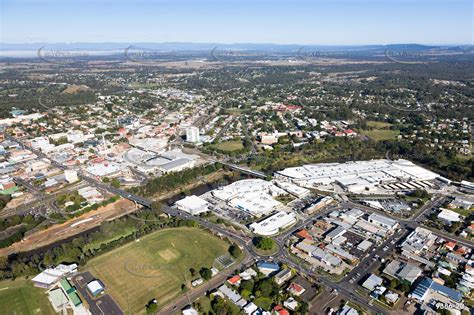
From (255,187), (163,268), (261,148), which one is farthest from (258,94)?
(163,268)

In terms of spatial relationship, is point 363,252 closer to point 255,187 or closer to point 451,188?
point 255,187

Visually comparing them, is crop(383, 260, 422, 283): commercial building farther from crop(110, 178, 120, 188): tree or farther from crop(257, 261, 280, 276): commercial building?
crop(110, 178, 120, 188): tree

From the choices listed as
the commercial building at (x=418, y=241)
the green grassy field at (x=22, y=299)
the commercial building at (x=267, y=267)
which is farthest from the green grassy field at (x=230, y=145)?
the green grassy field at (x=22, y=299)

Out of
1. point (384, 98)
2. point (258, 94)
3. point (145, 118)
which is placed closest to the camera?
point (145, 118)

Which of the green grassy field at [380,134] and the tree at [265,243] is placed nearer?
the tree at [265,243]

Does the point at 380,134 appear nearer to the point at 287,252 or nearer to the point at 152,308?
the point at 287,252

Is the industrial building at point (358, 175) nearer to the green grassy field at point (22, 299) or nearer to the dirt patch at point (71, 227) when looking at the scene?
the dirt patch at point (71, 227)
